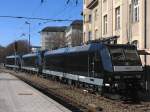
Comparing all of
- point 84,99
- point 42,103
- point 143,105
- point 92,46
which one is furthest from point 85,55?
point 42,103

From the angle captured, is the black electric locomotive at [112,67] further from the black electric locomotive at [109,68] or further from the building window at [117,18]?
the building window at [117,18]

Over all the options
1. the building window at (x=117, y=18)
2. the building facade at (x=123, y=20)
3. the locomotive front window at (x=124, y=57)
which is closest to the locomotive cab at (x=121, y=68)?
the locomotive front window at (x=124, y=57)

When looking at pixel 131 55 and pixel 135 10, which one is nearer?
pixel 131 55

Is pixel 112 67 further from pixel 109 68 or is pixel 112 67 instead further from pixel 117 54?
pixel 117 54

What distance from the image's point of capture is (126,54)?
81.7 ft

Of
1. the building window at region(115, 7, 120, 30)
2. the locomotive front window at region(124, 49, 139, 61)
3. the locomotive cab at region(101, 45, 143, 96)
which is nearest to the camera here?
the locomotive cab at region(101, 45, 143, 96)

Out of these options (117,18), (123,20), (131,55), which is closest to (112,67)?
(131,55)

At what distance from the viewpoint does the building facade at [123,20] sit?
3397 cm

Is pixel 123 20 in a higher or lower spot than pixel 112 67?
higher

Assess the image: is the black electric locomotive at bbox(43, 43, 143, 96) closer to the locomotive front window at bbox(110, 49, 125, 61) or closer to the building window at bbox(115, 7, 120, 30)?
the locomotive front window at bbox(110, 49, 125, 61)

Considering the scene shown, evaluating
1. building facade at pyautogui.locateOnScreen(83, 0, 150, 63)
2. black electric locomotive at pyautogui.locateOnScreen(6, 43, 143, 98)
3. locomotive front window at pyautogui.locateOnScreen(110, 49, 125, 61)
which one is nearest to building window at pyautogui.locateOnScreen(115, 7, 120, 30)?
building facade at pyautogui.locateOnScreen(83, 0, 150, 63)

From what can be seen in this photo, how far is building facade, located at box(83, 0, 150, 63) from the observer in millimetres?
33969

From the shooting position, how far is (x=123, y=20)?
39.4 metres

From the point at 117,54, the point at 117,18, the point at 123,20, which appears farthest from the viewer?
the point at 117,18
